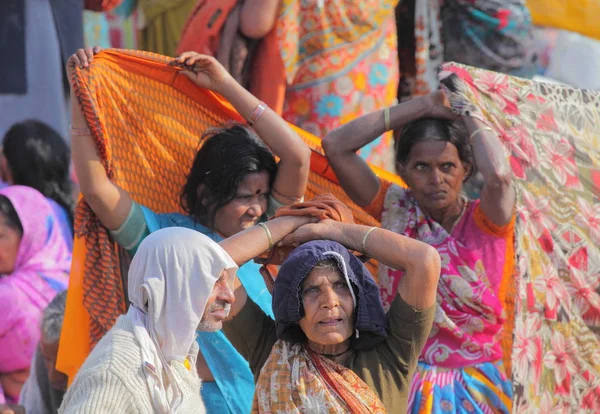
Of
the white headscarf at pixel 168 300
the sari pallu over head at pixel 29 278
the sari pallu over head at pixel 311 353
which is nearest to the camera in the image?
the white headscarf at pixel 168 300

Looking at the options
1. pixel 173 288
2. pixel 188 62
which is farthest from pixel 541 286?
pixel 173 288

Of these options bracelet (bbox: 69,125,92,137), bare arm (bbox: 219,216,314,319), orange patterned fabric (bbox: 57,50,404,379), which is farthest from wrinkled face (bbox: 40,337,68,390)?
bare arm (bbox: 219,216,314,319)

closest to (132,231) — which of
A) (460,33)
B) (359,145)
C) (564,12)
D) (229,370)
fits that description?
(229,370)

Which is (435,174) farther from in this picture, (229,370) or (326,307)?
(326,307)

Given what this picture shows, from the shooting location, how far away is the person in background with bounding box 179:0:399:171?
5.76 meters

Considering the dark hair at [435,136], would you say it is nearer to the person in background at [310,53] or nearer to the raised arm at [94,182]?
the raised arm at [94,182]

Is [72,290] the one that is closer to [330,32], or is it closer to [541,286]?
[541,286]

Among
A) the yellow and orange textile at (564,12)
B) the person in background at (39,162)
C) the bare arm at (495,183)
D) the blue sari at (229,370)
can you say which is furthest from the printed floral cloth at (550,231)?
the yellow and orange textile at (564,12)

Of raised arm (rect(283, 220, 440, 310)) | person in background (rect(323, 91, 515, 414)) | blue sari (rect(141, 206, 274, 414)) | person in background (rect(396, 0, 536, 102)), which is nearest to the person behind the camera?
raised arm (rect(283, 220, 440, 310))

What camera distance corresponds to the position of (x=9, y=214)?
17.4 feet

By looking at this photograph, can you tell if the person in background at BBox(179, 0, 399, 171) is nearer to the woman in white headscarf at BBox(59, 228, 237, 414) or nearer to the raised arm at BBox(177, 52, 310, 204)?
the raised arm at BBox(177, 52, 310, 204)

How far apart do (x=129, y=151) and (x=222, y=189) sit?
0.45 meters

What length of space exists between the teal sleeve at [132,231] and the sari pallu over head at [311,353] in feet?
3.29

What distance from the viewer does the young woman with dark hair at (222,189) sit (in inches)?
155
